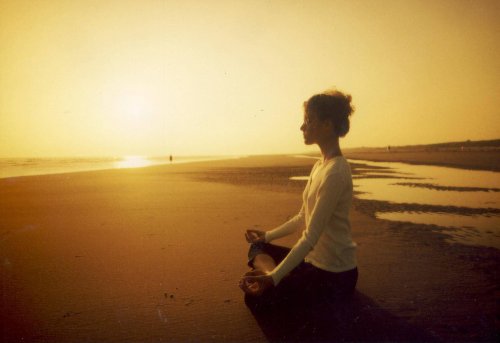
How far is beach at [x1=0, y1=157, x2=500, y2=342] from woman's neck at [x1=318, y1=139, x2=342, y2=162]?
4.95 ft

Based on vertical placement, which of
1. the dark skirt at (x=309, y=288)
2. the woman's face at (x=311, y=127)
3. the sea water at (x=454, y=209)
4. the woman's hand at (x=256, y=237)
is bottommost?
the sea water at (x=454, y=209)

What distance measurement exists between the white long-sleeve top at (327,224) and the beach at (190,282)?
2.32 feet

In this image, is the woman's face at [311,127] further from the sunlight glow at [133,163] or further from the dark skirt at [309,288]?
the sunlight glow at [133,163]

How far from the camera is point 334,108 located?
248 cm

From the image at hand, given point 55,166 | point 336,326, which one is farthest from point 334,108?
point 55,166

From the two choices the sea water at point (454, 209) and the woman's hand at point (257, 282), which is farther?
the sea water at point (454, 209)

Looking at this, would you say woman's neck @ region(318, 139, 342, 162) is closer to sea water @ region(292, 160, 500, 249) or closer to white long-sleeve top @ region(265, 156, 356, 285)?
white long-sleeve top @ region(265, 156, 356, 285)

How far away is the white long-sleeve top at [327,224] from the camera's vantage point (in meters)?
2.30

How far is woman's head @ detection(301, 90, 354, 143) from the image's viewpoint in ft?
8.18

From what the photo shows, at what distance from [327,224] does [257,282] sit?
0.70m

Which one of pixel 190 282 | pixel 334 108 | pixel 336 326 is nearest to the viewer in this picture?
pixel 334 108

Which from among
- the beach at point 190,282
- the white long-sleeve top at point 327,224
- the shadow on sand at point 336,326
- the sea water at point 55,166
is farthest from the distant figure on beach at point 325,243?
the sea water at point 55,166

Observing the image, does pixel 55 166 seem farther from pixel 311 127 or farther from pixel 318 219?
pixel 318 219

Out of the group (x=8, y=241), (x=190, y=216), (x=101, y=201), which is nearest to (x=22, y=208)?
(x=101, y=201)
